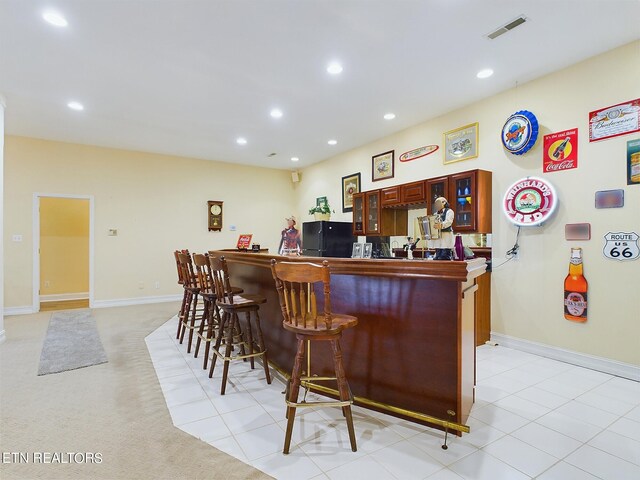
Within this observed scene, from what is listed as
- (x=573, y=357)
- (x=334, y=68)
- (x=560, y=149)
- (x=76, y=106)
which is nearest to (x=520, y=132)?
(x=560, y=149)

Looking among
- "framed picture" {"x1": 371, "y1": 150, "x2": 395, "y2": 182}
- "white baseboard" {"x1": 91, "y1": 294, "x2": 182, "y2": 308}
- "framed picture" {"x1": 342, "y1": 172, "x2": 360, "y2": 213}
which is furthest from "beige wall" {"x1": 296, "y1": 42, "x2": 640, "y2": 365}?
"white baseboard" {"x1": 91, "y1": 294, "x2": 182, "y2": 308}

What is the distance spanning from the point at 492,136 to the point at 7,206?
7791 mm

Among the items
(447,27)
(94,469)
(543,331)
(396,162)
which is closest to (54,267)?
(94,469)

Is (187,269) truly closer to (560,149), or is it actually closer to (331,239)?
(331,239)

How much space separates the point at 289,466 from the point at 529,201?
3.59 meters

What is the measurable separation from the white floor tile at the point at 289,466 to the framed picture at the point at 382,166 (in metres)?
4.63

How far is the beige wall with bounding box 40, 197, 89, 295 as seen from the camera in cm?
697

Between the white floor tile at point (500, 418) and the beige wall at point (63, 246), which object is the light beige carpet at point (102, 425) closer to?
the white floor tile at point (500, 418)

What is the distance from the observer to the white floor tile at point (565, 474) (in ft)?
5.59

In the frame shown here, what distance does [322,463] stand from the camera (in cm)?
180

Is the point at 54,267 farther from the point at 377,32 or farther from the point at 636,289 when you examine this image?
the point at 636,289

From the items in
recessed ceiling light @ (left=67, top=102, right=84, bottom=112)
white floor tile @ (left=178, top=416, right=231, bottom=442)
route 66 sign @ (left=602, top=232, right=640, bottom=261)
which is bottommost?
white floor tile @ (left=178, top=416, right=231, bottom=442)

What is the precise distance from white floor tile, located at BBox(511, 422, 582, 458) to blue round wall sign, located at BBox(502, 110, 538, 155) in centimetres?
289

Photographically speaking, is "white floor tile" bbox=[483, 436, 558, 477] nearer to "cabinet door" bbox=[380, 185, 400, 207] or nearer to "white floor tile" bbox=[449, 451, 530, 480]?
"white floor tile" bbox=[449, 451, 530, 480]
